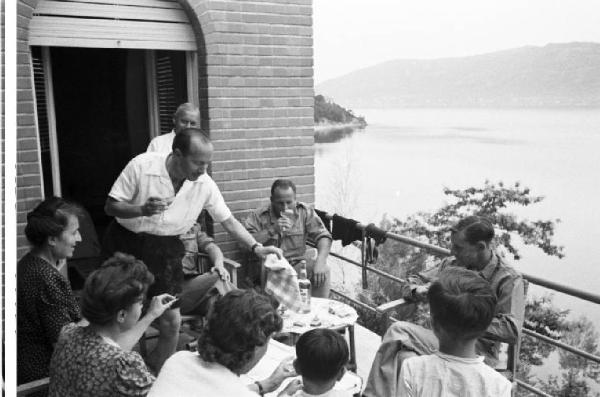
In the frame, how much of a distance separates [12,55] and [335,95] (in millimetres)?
17107

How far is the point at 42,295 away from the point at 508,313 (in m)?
2.43

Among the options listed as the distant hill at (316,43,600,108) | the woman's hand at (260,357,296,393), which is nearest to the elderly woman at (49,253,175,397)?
the woman's hand at (260,357,296,393)

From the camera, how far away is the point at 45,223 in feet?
9.26

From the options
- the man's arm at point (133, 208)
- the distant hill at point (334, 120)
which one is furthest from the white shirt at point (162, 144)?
the distant hill at point (334, 120)

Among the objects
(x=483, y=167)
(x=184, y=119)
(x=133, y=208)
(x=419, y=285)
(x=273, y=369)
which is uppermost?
(x=184, y=119)

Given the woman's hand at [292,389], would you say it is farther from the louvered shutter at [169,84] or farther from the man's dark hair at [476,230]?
the louvered shutter at [169,84]

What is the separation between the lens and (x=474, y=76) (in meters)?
22.6

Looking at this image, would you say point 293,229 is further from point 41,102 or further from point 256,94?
point 41,102

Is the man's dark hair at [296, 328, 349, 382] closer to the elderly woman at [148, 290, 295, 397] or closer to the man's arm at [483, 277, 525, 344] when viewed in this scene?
the elderly woman at [148, 290, 295, 397]

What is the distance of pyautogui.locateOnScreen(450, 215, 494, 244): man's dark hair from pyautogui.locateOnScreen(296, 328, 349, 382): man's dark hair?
1.26m

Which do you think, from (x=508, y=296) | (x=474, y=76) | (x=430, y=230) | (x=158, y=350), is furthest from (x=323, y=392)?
(x=474, y=76)

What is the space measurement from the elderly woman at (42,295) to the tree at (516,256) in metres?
10.6

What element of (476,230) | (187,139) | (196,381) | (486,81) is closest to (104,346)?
(196,381)

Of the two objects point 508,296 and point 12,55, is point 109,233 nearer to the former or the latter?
point 12,55
